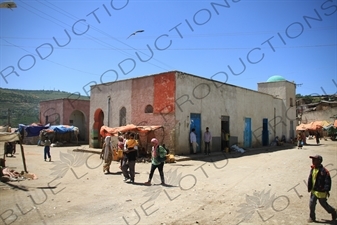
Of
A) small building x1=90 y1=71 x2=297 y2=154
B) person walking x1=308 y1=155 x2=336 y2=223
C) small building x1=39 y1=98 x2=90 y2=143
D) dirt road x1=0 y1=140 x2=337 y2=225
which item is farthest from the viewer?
small building x1=39 y1=98 x2=90 y2=143

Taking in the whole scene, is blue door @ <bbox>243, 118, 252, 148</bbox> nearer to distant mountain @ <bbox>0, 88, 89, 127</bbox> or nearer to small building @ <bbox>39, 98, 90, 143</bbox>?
small building @ <bbox>39, 98, 90, 143</bbox>

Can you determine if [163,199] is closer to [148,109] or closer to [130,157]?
[130,157]

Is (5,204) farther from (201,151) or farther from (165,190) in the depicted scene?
(201,151)

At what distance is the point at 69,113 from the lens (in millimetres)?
31047

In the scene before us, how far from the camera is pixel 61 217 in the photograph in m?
5.54

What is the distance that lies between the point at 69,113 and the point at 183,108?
19.5m

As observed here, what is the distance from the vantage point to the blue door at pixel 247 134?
22.6 m

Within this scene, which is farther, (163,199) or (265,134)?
(265,134)

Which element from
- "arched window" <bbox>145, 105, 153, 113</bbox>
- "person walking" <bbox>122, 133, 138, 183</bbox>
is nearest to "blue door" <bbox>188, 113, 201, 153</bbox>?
"arched window" <bbox>145, 105, 153, 113</bbox>

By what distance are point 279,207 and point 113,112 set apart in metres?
15.5

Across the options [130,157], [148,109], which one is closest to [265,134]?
[148,109]

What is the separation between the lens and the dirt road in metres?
5.48

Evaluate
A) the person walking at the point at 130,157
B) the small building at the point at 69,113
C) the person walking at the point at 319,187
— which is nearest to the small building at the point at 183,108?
the person walking at the point at 130,157

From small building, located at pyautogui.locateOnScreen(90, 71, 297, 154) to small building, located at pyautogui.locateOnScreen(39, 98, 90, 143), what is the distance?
408 inches
